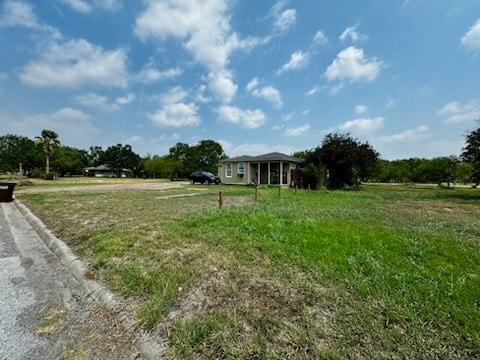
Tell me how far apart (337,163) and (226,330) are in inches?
832

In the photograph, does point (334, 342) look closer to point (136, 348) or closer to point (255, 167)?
point (136, 348)

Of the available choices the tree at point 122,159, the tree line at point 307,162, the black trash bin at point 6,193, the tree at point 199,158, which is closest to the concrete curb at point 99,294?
the black trash bin at point 6,193

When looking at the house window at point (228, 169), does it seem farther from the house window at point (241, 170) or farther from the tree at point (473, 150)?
the tree at point (473, 150)

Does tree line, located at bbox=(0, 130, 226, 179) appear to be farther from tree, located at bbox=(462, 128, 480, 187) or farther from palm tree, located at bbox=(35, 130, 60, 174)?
tree, located at bbox=(462, 128, 480, 187)

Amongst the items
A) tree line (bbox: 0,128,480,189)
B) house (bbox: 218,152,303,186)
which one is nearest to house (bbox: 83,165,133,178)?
tree line (bbox: 0,128,480,189)

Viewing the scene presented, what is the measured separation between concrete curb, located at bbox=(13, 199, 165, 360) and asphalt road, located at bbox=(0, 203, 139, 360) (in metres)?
0.07

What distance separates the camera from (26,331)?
89.4 inches

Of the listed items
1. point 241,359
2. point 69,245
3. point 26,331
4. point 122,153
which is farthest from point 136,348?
point 122,153

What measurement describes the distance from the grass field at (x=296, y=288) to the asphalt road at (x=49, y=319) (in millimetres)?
294

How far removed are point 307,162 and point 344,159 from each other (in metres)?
3.20

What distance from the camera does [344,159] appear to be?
2077 centimetres

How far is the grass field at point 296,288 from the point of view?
6.21 feet

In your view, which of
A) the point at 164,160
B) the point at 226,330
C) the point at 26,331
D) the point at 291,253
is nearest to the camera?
the point at 226,330

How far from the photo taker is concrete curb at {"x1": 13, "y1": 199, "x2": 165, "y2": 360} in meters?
1.98
